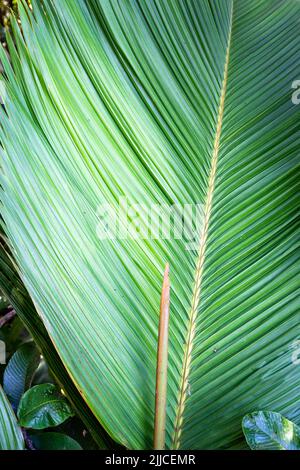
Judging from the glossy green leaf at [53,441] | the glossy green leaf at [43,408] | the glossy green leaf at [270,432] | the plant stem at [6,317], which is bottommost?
the glossy green leaf at [270,432]

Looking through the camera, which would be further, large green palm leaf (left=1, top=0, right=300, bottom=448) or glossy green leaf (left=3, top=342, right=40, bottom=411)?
glossy green leaf (left=3, top=342, right=40, bottom=411)

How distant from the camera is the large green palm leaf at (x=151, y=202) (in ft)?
1.75

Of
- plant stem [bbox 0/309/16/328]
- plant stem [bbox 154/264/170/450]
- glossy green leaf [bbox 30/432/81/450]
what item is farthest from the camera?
plant stem [bbox 0/309/16/328]

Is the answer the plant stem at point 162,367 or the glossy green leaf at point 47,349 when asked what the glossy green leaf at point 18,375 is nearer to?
the glossy green leaf at point 47,349

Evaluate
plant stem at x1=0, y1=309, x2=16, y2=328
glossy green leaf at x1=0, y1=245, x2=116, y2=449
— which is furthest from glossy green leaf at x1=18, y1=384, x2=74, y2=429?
plant stem at x1=0, y1=309, x2=16, y2=328

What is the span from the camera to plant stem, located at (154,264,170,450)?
0.47 metres

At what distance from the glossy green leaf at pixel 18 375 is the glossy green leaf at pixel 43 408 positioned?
3.1 inches

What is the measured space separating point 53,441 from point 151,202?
1.05 ft

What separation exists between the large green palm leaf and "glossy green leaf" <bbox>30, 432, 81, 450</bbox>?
0.27 feet

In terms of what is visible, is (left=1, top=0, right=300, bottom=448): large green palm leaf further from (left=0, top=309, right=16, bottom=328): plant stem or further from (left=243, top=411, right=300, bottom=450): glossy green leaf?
(left=0, top=309, right=16, bottom=328): plant stem

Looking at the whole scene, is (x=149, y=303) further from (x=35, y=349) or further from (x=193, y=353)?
(x=35, y=349)

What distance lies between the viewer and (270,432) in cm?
48

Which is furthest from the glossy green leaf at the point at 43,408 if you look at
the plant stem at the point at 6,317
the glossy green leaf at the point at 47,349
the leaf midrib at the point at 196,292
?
the plant stem at the point at 6,317

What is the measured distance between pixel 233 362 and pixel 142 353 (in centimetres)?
11
